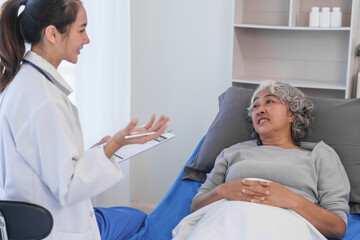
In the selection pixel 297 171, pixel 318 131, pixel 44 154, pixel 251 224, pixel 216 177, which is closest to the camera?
pixel 44 154

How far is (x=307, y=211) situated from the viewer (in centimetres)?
171

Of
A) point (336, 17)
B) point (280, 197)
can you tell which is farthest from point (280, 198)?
point (336, 17)

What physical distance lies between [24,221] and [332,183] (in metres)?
1.12

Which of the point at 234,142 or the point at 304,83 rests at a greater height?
the point at 304,83

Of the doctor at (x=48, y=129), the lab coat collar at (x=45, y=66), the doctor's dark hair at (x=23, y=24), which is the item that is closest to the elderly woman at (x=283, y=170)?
the doctor at (x=48, y=129)

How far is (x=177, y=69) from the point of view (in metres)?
3.05

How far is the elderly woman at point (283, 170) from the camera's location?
68.3 inches

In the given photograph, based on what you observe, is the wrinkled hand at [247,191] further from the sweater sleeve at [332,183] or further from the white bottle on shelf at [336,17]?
the white bottle on shelf at [336,17]

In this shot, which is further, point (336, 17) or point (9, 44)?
point (336, 17)

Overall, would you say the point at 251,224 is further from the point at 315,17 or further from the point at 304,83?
the point at 315,17

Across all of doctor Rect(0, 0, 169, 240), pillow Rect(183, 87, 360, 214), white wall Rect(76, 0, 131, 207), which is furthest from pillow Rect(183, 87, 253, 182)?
doctor Rect(0, 0, 169, 240)

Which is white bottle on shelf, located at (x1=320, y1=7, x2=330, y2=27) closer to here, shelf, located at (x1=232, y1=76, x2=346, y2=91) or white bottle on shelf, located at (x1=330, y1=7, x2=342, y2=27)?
white bottle on shelf, located at (x1=330, y1=7, x2=342, y2=27)

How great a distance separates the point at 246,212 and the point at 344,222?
393 mm

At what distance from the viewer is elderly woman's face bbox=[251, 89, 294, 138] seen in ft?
6.64
